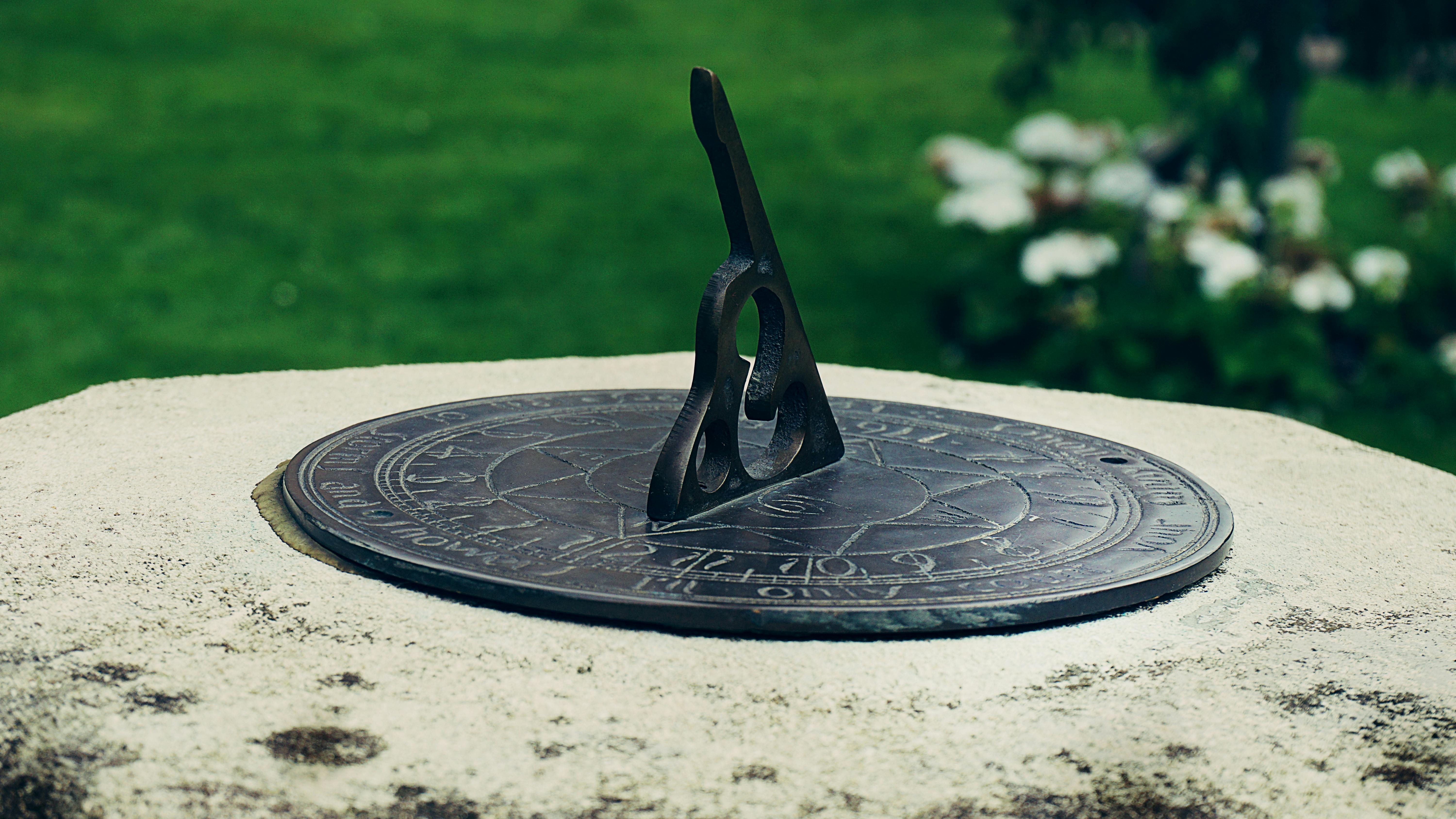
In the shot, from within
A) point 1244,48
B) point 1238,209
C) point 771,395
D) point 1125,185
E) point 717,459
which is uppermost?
point 1244,48

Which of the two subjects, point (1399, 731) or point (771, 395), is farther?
point (771, 395)

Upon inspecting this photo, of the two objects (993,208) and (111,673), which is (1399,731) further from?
(993,208)

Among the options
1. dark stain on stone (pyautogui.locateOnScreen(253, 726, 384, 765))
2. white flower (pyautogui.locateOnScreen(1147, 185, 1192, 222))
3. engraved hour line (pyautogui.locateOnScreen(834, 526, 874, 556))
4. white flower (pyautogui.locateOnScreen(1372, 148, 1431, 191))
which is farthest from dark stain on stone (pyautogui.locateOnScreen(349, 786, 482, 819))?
white flower (pyautogui.locateOnScreen(1372, 148, 1431, 191))

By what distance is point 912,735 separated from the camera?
209 centimetres

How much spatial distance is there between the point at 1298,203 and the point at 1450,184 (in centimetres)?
178

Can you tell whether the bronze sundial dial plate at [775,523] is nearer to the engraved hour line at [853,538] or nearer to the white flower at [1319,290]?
the engraved hour line at [853,538]

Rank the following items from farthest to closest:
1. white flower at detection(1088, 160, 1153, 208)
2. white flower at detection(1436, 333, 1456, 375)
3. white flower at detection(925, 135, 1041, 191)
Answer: white flower at detection(925, 135, 1041, 191) < white flower at detection(1088, 160, 1153, 208) < white flower at detection(1436, 333, 1456, 375)

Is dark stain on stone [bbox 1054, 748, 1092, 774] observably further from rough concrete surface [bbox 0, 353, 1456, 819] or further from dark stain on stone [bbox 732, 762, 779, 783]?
dark stain on stone [bbox 732, 762, 779, 783]

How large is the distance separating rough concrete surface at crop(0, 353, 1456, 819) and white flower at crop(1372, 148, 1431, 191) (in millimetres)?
6204

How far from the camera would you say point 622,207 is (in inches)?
396

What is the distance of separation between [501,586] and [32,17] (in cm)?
1200

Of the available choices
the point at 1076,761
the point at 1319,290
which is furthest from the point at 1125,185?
the point at 1076,761

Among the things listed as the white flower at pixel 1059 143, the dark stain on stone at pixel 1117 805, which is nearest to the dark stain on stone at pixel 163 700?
the dark stain on stone at pixel 1117 805

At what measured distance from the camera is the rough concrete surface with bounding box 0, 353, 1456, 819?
6.33 ft
